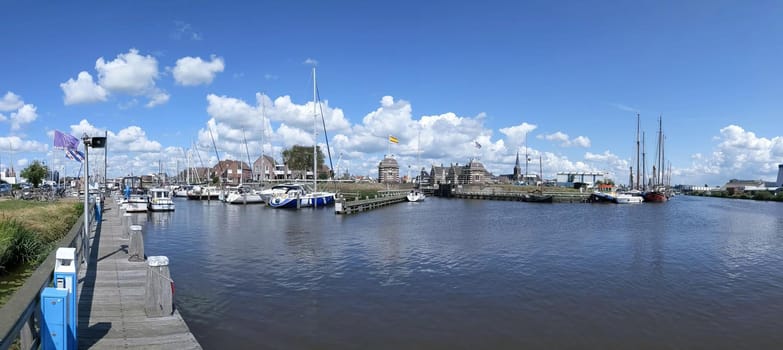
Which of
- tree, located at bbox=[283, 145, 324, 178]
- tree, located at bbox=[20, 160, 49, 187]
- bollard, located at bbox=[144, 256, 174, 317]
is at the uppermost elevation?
tree, located at bbox=[283, 145, 324, 178]

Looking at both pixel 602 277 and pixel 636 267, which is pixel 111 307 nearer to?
pixel 602 277

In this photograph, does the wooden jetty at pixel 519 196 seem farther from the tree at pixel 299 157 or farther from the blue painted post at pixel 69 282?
the blue painted post at pixel 69 282

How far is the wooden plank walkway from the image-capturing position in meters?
8.02

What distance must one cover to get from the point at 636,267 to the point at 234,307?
17.7 meters

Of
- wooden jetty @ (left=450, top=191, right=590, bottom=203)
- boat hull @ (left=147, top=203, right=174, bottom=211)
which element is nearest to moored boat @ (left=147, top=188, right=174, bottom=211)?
boat hull @ (left=147, top=203, right=174, bottom=211)

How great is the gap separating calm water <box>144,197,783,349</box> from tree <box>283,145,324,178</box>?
418 ft

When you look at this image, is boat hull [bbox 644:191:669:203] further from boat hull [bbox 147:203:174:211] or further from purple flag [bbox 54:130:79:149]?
purple flag [bbox 54:130:79:149]

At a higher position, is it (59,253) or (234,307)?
(59,253)

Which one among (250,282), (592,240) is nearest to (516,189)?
(592,240)

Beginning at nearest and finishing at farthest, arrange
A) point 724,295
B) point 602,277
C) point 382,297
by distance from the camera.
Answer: point 382,297 < point 724,295 < point 602,277

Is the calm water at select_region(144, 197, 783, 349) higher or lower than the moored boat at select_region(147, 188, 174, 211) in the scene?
lower

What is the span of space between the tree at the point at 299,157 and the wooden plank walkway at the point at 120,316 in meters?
144

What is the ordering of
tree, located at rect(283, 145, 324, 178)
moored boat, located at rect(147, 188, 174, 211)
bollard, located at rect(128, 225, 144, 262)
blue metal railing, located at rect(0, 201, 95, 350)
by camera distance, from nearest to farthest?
blue metal railing, located at rect(0, 201, 95, 350)
bollard, located at rect(128, 225, 144, 262)
moored boat, located at rect(147, 188, 174, 211)
tree, located at rect(283, 145, 324, 178)

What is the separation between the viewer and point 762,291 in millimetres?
17203
